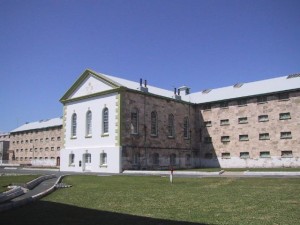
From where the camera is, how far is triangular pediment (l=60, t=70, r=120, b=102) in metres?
37.5

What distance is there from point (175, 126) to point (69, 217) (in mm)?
33780

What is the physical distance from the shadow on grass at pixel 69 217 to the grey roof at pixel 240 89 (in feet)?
92.1

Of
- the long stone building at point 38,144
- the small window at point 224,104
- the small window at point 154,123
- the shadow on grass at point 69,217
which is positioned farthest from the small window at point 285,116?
the long stone building at point 38,144

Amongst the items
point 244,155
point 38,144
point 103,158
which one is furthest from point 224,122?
point 38,144

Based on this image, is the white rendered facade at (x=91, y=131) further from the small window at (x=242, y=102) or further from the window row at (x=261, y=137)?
the small window at (x=242, y=102)

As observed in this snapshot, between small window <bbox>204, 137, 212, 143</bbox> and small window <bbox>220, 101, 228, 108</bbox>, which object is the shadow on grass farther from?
small window <bbox>204, 137, 212, 143</bbox>

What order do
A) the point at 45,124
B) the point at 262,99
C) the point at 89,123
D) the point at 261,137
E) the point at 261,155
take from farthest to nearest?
1. the point at 45,124
2. the point at 89,123
3. the point at 262,99
4. the point at 261,137
5. the point at 261,155

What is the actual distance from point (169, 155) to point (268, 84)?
51.7ft

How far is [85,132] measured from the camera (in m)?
39.3

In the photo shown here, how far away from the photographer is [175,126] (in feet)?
139

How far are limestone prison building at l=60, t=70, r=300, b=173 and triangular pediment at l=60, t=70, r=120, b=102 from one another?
12cm

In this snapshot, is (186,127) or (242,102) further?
(186,127)

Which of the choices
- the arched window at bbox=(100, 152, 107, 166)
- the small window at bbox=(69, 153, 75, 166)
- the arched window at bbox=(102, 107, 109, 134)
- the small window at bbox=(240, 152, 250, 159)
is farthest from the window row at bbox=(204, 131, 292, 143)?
the small window at bbox=(69, 153, 75, 166)

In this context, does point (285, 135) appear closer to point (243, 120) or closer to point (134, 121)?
point (243, 120)
